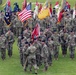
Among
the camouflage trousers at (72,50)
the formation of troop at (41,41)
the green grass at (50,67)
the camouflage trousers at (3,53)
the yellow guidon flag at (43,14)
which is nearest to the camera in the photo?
the formation of troop at (41,41)

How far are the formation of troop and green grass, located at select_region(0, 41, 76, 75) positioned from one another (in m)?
0.31

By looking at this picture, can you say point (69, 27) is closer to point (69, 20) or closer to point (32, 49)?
point (69, 20)

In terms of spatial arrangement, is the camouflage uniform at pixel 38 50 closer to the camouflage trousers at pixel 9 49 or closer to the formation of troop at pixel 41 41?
the formation of troop at pixel 41 41

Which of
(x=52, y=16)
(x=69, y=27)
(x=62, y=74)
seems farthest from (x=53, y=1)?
(x=62, y=74)

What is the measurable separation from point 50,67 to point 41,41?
5.41 ft

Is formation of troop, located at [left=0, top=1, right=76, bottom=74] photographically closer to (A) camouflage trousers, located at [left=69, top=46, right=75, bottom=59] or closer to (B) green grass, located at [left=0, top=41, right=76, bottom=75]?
(A) camouflage trousers, located at [left=69, top=46, right=75, bottom=59]

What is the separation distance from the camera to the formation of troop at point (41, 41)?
69.8 feet

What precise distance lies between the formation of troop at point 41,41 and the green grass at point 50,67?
312mm

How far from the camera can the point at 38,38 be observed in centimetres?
2241

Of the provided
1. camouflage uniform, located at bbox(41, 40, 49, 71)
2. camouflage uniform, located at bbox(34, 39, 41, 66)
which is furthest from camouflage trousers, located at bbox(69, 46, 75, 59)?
camouflage uniform, located at bbox(34, 39, 41, 66)

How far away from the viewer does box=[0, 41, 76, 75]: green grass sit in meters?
21.7

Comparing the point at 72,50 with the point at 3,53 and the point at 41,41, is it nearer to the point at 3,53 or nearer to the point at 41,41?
the point at 41,41

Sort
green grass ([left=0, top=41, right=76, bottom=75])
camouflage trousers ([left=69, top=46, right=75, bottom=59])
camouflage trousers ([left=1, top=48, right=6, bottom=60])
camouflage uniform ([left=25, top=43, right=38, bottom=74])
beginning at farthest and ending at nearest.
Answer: camouflage trousers ([left=69, top=46, right=75, bottom=59]), camouflage trousers ([left=1, top=48, right=6, bottom=60]), green grass ([left=0, top=41, right=76, bottom=75]), camouflage uniform ([left=25, top=43, right=38, bottom=74])

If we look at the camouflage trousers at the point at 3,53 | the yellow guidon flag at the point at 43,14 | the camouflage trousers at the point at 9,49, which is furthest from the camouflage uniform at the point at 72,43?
the camouflage trousers at the point at 3,53
